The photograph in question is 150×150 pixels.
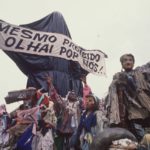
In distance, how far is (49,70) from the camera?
1477 centimetres

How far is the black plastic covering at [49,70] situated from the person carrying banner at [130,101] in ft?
27.1

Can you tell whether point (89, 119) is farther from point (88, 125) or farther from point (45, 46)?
point (45, 46)

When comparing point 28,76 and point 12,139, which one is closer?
point 12,139

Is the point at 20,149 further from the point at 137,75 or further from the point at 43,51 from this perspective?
the point at 43,51

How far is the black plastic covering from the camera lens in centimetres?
1432

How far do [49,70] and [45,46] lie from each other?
4.06ft

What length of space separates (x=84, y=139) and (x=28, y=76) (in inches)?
313

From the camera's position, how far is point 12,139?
29.4 feet

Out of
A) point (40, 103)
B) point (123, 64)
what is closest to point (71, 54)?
point (40, 103)

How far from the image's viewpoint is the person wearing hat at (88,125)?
688 cm

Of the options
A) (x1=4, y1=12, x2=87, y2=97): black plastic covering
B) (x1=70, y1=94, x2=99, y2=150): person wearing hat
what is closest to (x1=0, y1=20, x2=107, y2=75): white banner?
(x1=4, y1=12, x2=87, y2=97): black plastic covering

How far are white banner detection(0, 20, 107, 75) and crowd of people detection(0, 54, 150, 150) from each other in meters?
2.90

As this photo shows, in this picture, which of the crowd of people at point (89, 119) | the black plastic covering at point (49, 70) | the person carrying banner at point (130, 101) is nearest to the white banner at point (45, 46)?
the black plastic covering at point (49, 70)

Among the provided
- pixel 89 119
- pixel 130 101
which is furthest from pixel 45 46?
pixel 130 101
